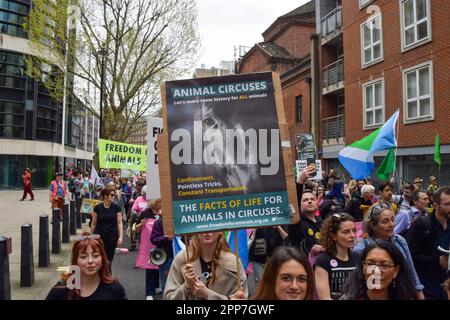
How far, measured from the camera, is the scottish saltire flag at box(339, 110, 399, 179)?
27.9 ft

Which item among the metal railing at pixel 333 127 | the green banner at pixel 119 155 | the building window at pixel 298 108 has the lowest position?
Result: the green banner at pixel 119 155

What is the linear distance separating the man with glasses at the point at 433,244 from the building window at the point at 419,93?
13.0 meters

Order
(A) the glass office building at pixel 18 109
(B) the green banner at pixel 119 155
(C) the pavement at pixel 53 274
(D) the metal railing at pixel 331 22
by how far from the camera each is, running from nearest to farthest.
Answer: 1. (C) the pavement at pixel 53 274
2. (B) the green banner at pixel 119 155
3. (D) the metal railing at pixel 331 22
4. (A) the glass office building at pixel 18 109

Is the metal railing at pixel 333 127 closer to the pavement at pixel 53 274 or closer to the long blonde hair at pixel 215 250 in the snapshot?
the pavement at pixel 53 274

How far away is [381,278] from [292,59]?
32.6m

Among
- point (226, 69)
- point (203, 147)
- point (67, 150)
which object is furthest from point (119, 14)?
point (226, 69)

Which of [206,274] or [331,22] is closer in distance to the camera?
[206,274]

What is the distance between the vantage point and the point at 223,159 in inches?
124

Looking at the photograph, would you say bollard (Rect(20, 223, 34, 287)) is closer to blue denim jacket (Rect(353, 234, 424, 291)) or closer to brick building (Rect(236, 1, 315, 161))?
blue denim jacket (Rect(353, 234, 424, 291))

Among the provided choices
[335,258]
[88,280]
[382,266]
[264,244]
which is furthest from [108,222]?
[382,266]

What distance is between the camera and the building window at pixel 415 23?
16375 mm

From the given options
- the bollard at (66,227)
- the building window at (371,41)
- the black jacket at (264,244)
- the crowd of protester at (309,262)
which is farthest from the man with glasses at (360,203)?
the building window at (371,41)

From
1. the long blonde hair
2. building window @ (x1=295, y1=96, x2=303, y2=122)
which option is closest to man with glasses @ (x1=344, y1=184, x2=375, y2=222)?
the long blonde hair

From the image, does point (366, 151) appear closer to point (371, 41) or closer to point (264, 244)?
point (264, 244)
